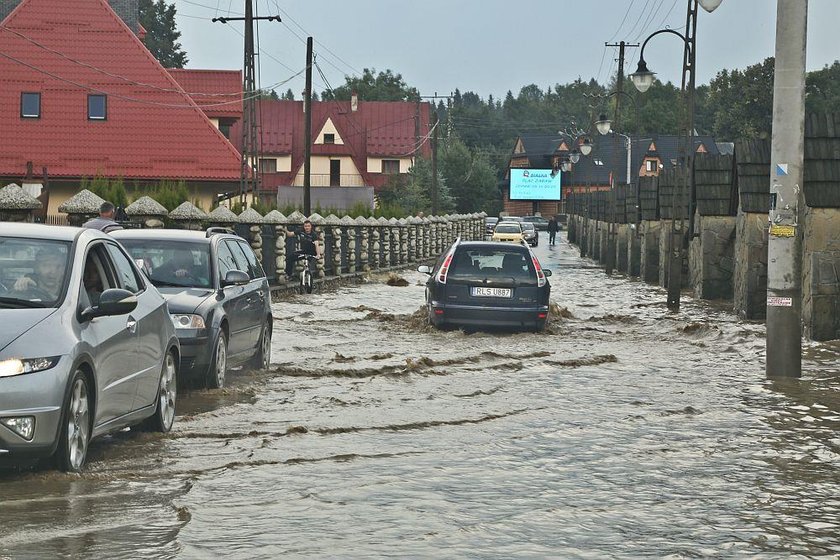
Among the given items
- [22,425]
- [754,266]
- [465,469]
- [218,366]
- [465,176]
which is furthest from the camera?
[465,176]

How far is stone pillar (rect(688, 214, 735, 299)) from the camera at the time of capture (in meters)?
29.8

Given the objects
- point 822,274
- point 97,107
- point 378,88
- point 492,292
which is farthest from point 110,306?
point 378,88

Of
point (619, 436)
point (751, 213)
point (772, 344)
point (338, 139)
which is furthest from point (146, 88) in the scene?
point (338, 139)

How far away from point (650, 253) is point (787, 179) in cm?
2641

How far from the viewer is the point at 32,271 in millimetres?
8789

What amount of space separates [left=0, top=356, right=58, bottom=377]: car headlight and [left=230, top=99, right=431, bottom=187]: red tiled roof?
98931mm

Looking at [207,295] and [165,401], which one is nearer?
[165,401]

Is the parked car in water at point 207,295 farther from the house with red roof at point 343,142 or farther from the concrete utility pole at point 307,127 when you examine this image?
the house with red roof at point 343,142

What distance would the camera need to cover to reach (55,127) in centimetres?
4769

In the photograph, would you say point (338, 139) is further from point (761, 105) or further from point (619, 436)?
point (619, 436)

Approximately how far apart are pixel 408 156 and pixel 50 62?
60.7 meters

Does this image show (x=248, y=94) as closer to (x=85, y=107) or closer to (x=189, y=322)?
(x=85, y=107)

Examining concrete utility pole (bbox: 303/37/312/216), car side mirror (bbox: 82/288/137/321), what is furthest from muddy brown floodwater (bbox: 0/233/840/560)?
concrete utility pole (bbox: 303/37/312/216)

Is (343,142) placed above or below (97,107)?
above
